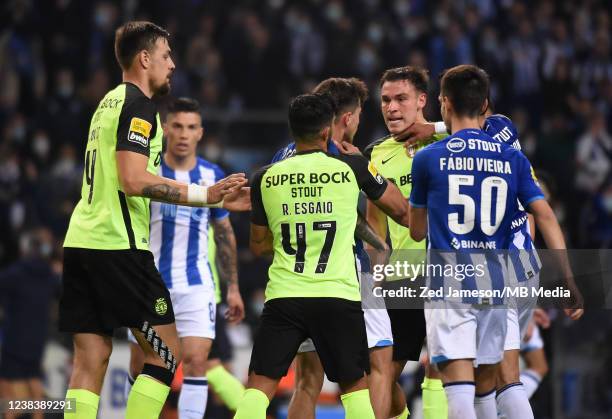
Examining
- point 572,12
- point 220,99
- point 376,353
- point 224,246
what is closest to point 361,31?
point 220,99

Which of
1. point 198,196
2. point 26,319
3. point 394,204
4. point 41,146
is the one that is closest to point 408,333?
point 394,204

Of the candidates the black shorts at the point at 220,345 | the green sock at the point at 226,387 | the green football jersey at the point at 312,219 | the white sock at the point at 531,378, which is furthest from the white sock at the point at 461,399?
the white sock at the point at 531,378

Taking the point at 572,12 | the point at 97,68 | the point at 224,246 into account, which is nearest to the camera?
the point at 224,246

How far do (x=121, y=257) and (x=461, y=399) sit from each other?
220 cm

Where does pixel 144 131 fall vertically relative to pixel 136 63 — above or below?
below

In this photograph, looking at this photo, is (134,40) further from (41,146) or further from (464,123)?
(41,146)

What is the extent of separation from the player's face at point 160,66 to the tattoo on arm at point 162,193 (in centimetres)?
74

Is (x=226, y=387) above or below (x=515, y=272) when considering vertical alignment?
below

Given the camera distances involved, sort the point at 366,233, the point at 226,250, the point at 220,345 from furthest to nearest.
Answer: the point at 220,345, the point at 226,250, the point at 366,233

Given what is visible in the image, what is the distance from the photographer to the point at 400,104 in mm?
8000

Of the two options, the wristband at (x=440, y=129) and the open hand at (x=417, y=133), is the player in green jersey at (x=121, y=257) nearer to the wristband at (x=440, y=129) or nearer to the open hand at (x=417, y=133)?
the open hand at (x=417, y=133)

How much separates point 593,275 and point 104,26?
454 inches

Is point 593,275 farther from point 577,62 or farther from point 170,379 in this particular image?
point 577,62

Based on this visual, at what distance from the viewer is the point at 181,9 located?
1827 centimetres
